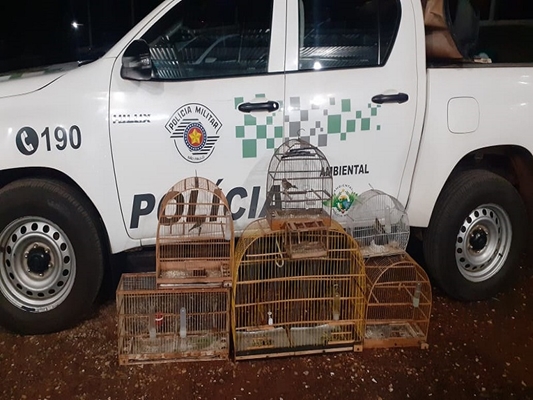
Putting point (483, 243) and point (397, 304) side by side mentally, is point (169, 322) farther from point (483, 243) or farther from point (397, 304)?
point (483, 243)

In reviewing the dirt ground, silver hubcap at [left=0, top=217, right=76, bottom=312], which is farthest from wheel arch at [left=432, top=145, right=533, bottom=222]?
silver hubcap at [left=0, top=217, right=76, bottom=312]

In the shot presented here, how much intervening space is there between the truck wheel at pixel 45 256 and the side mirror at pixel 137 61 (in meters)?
0.77

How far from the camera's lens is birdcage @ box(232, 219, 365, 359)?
3084 mm

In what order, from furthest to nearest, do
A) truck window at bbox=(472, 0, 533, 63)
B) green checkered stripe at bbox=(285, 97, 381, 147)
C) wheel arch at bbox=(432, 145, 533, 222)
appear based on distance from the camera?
truck window at bbox=(472, 0, 533, 63) → wheel arch at bbox=(432, 145, 533, 222) → green checkered stripe at bbox=(285, 97, 381, 147)

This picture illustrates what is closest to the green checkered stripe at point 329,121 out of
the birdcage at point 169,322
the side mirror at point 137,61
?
the side mirror at point 137,61

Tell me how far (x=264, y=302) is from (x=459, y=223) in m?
1.41

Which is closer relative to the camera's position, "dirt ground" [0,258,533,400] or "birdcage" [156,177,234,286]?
"dirt ground" [0,258,533,400]

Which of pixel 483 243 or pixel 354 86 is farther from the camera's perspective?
pixel 483 243

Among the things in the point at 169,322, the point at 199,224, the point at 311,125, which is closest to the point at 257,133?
the point at 311,125

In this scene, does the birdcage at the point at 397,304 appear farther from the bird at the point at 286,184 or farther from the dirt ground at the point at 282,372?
the bird at the point at 286,184

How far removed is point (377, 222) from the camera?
3.45 meters

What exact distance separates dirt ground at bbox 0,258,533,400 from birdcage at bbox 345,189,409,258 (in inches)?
25.2

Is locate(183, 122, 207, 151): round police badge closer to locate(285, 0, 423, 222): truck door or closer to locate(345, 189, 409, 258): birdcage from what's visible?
locate(285, 0, 423, 222): truck door

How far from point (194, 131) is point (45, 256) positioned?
1.15 m
